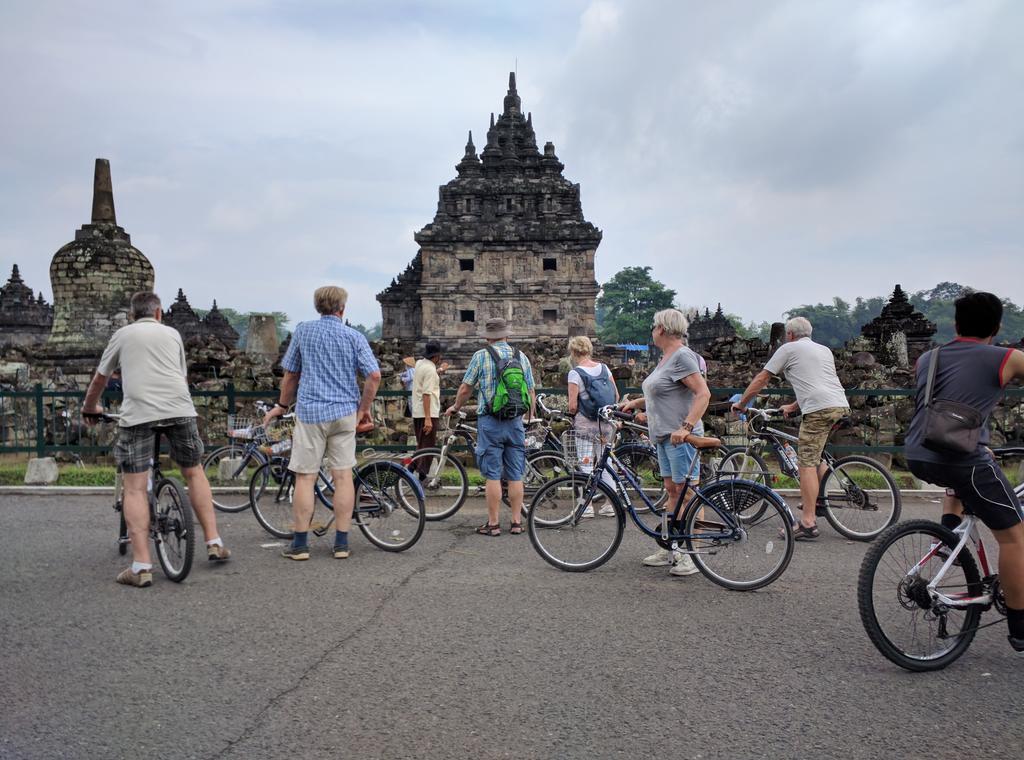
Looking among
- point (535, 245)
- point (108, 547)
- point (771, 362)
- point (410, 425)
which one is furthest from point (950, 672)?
point (535, 245)

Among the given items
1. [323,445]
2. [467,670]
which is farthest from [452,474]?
[467,670]

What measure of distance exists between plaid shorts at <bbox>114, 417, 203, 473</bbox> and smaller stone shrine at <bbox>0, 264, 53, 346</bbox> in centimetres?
4393

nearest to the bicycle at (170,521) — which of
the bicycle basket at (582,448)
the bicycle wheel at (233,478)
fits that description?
the bicycle wheel at (233,478)

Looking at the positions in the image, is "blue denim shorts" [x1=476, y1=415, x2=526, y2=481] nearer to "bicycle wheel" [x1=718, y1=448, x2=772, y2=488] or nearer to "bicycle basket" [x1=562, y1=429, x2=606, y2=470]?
"bicycle basket" [x1=562, y1=429, x2=606, y2=470]

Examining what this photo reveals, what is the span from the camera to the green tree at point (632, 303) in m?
86.4

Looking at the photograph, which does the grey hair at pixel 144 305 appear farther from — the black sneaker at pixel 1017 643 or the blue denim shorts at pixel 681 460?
the black sneaker at pixel 1017 643

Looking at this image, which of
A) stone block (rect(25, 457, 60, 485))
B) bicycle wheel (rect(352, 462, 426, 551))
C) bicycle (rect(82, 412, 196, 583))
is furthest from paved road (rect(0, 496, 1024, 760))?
stone block (rect(25, 457, 60, 485))

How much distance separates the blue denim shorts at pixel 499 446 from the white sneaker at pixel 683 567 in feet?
5.43

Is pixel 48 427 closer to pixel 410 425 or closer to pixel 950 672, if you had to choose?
pixel 410 425

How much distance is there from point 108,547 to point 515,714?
4522 millimetres

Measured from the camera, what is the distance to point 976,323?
381 centimetres

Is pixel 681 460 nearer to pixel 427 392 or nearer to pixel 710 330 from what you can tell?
pixel 427 392

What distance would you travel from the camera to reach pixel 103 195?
1775cm

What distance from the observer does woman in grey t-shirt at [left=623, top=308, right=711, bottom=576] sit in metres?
5.49
